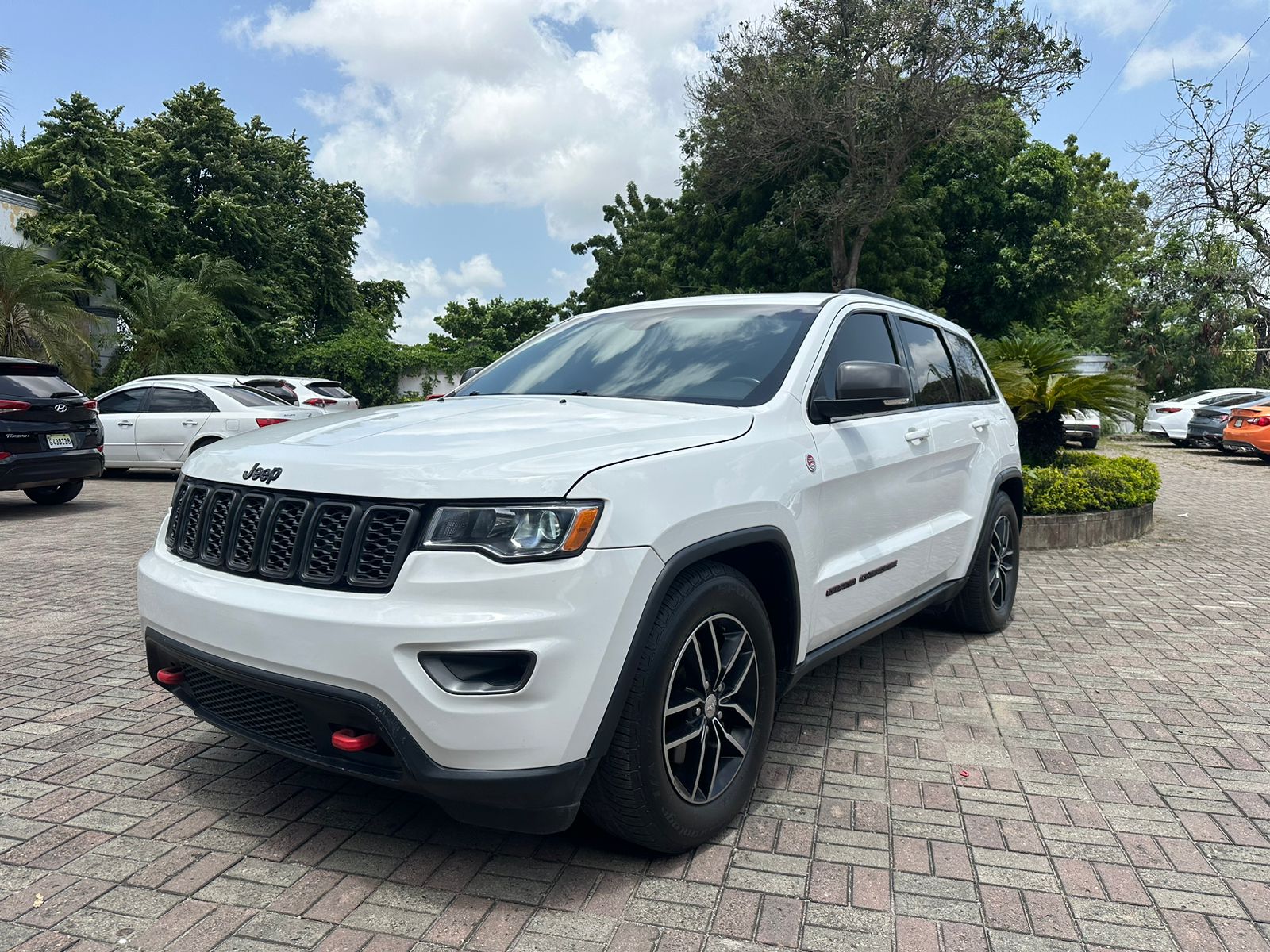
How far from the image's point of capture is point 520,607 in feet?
7.91

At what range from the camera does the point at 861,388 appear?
3.45m

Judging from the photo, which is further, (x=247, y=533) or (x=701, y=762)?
(x=701, y=762)

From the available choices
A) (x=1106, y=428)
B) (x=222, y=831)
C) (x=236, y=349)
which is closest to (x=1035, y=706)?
(x=222, y=831)

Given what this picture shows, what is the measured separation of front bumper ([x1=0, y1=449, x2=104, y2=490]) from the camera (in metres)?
9.65

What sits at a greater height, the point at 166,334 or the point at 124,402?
the point at 166,334

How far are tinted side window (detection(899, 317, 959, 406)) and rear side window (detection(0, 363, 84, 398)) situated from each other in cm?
927

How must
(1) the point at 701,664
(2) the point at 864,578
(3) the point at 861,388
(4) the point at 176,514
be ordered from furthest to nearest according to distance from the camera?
(2) the point at 864,578 → (3) the point at 861,388 → (4) the point at 176,514 → (1) the point at 701,664

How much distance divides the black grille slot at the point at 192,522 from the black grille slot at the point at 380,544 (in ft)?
2.65

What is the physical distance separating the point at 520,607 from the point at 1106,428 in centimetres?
1176

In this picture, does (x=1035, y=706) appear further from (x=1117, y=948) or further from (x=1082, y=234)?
(x=1082, y=234)

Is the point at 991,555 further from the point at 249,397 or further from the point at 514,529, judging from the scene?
the point at 249,397

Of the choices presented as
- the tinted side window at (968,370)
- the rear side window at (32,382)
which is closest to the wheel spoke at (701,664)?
the tinted side window at (968,370)

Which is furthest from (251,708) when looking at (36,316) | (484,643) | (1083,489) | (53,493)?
(36,316)

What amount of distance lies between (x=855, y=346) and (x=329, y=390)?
46.8 ft
